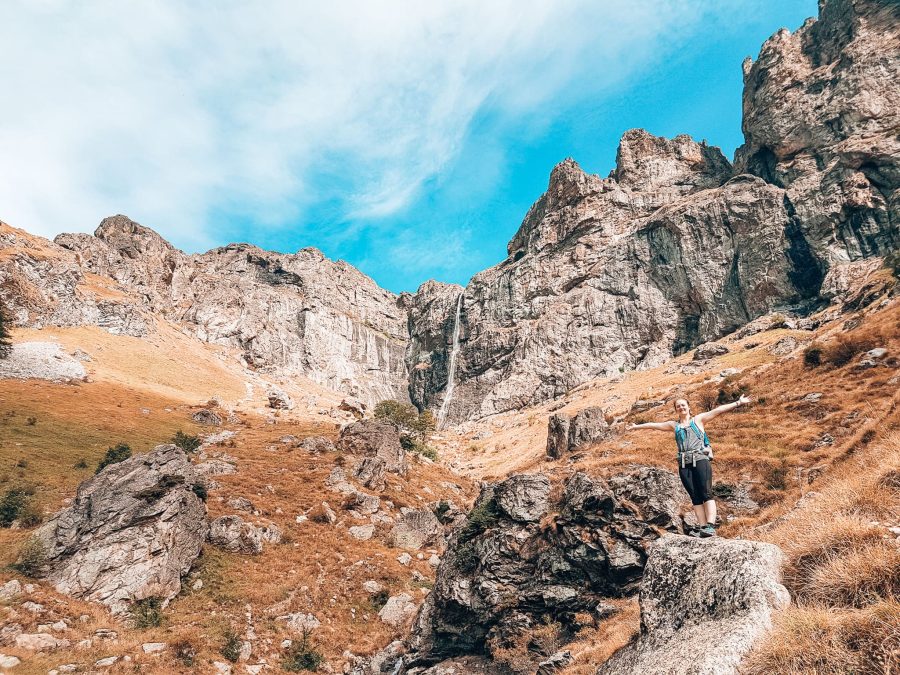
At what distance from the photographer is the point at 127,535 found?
24250mm

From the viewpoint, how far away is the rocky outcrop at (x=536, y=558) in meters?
17.1

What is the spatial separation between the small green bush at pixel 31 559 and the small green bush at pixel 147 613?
5.11 metres

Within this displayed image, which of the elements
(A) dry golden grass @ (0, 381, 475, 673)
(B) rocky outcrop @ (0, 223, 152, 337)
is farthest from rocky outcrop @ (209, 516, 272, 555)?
(B) rocky outcrop @ (0, 223, 152, 337)

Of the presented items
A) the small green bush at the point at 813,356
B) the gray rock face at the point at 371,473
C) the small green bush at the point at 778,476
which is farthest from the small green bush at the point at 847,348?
the gray rock face at the point at 371,473

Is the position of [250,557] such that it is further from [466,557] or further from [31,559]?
[466,557]

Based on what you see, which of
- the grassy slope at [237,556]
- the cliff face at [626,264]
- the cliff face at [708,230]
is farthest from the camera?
the cliff face at [626,264]

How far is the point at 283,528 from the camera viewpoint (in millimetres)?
31797

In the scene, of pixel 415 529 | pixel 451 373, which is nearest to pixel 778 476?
pixel 415 529

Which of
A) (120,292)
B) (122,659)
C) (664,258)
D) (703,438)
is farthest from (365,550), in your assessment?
(120,292)

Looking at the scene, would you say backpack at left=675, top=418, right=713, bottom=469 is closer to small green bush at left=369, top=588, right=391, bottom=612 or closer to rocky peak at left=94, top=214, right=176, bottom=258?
small green bush at left=369, top=588, right=391, bottom=612

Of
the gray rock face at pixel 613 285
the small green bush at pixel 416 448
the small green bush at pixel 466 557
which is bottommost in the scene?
the small green bush at pixel 466 557

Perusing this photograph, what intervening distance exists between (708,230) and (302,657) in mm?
133376

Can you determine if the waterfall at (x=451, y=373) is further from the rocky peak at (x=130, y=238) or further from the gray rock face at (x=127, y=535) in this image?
the gray rock face at (x=127, y=535)

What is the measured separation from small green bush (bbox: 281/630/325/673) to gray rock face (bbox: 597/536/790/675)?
18488 mm
